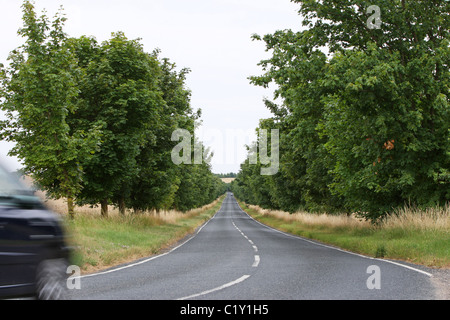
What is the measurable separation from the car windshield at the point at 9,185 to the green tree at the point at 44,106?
10.0 metres

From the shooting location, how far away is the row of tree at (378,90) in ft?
48.6

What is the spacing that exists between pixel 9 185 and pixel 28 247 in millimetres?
849

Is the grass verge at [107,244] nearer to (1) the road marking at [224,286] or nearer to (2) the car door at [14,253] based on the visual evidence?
(1) the road marking at [224,286]

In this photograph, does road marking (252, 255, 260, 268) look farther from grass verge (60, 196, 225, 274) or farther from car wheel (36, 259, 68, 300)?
car wheel (36, 259, 68, 300)

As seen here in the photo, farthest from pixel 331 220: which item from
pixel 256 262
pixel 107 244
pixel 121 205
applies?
pixel 107 244

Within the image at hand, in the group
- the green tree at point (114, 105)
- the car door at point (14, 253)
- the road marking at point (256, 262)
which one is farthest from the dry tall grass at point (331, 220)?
the car door at point (14, 253)

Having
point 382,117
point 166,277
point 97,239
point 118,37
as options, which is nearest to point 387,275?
point 166,277

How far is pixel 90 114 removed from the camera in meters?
20.8

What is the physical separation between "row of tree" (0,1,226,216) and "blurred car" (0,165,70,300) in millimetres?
10352

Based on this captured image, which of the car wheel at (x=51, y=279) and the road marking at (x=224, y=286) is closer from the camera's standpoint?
the car wheel at (x=51, y=279)

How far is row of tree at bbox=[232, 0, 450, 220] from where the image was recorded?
1480 cm

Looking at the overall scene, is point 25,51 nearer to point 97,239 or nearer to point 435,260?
point 97,239

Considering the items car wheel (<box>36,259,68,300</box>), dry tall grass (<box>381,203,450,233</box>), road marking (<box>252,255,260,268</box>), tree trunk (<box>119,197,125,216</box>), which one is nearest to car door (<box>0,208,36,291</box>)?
car wheel (<box>36,259,68,300</box>)
